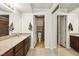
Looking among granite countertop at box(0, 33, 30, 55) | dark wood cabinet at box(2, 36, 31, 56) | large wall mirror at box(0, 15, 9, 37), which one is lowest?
dark wood cabinet at box(2, 36, 31, 56)

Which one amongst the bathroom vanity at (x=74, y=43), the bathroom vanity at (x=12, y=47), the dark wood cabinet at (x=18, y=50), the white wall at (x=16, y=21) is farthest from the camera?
the white wall at (x=16, y=21)

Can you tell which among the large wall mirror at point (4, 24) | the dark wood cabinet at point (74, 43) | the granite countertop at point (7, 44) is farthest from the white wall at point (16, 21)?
the dark wood cabinet at point (74, 43)

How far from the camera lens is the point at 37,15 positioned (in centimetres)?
424

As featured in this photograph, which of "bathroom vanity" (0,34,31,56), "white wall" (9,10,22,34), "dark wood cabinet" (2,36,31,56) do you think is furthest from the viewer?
"white wall" (9,10,22,34)

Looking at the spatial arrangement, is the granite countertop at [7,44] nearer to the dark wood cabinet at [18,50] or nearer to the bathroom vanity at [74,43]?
the dark wood cabinet at [18,50]

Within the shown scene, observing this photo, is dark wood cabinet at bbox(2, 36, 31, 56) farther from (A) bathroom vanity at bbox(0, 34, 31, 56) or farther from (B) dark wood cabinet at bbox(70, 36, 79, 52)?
(B) dark wood cabinet at bbox(70, 36, 79, 52)

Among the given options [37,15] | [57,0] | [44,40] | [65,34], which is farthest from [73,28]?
[44,40]

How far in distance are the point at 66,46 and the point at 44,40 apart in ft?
8.39

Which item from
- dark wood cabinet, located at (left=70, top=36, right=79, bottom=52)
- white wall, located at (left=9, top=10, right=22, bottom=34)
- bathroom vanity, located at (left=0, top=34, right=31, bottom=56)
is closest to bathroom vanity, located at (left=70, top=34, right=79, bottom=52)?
dark wood cabinet, located at (left=70, top=36, right=79, bottom=52)

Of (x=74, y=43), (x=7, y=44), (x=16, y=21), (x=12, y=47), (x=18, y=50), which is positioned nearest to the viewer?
(x=12, y=47)

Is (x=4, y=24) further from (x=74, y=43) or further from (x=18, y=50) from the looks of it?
(x=74, y=43)

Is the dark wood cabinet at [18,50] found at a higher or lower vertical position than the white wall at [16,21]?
lower

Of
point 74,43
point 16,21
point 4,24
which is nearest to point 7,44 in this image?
point 4,24

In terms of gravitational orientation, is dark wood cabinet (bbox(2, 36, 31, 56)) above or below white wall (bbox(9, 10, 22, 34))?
below
